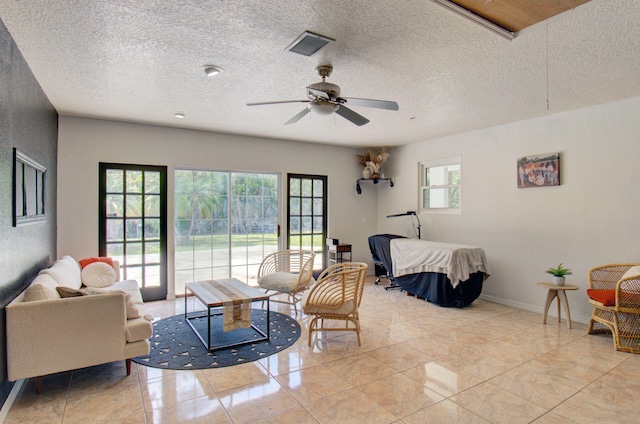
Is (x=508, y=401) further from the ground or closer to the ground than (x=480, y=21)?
closer to the ground

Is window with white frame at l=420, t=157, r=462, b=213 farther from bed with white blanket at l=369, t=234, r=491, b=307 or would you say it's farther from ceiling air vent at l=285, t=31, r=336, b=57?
ceiling air vent at l=285, t=31, r=336, b=57

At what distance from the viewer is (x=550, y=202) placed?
455cm

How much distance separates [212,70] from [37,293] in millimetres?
2242

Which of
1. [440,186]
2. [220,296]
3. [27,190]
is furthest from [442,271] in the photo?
[27,190]

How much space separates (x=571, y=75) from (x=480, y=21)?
1564 mm

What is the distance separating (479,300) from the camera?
5340 millimetres

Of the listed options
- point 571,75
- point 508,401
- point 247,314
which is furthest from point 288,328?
point 571,75

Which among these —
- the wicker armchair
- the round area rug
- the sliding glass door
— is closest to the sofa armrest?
the round area rug

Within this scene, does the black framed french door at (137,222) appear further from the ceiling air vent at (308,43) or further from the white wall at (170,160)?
the ceiling air vent at (308,43)

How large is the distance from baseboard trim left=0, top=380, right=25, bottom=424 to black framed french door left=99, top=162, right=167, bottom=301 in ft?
8.04

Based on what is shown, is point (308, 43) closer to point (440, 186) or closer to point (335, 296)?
point (335, 296)

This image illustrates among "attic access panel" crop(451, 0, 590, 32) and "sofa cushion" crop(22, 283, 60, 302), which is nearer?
"attic access panel" crop(451, 0, 590, 32)

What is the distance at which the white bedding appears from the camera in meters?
4.67

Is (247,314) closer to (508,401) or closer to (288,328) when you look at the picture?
(288,328)
